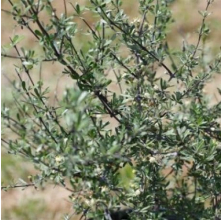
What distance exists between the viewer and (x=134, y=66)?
2.62m

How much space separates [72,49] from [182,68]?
0.45 metres

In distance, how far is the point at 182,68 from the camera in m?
2.62

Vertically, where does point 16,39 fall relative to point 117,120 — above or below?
above

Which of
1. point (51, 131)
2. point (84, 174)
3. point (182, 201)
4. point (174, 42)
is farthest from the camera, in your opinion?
point (174, 42)

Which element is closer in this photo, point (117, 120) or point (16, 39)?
point (16, 39)

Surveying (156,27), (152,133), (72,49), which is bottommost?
(152,133)

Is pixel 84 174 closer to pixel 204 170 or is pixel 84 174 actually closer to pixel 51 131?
pixel 51 131

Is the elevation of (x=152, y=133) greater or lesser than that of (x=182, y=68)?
lesser

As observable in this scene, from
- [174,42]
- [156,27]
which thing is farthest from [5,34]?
[156,27]

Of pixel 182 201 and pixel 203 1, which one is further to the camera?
pixel 203 1

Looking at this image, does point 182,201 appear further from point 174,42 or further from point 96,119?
point 174,42

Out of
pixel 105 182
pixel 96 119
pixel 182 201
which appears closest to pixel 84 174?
pixel 105 182

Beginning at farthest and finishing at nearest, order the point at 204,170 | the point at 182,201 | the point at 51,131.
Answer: the point at 182,201 → the point at 204,170 → the point at 51,131

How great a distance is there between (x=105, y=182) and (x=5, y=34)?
395cm
